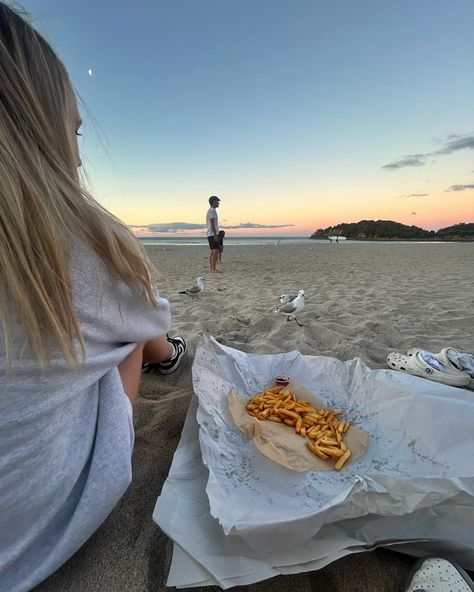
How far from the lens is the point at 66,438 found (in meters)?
0.97

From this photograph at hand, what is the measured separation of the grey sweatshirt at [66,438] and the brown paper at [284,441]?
0.69 meters

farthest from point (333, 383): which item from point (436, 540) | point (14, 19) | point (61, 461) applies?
point (14, 19)

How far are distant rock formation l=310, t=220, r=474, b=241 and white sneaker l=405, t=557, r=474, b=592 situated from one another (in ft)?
133

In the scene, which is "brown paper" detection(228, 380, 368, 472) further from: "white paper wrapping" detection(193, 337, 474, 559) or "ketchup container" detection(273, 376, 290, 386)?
"ketchup container" detection(273, 376, 290, 386)

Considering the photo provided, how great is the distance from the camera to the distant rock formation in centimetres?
3700

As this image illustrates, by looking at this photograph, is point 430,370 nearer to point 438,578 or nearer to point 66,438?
point 438,578

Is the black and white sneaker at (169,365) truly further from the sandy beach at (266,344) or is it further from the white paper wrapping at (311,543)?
the white paper wrapping at (311,543)

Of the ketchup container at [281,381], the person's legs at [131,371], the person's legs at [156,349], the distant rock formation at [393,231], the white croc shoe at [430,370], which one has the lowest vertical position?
the distant rock formation at [393,231]

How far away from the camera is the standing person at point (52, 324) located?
0.80 metres

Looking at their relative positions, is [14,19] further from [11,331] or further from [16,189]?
[11,331]

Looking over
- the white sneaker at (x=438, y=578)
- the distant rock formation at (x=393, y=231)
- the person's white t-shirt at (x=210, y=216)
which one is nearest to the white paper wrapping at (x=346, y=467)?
the white sneaker at (x=438, y=578)

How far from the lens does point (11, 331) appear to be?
2.52ft

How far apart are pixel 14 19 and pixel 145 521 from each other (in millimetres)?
1704

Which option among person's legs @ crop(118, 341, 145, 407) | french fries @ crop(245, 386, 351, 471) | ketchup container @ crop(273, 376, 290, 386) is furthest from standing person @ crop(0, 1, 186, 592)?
ketchup container @ crop(273, 376, 290, 386)
